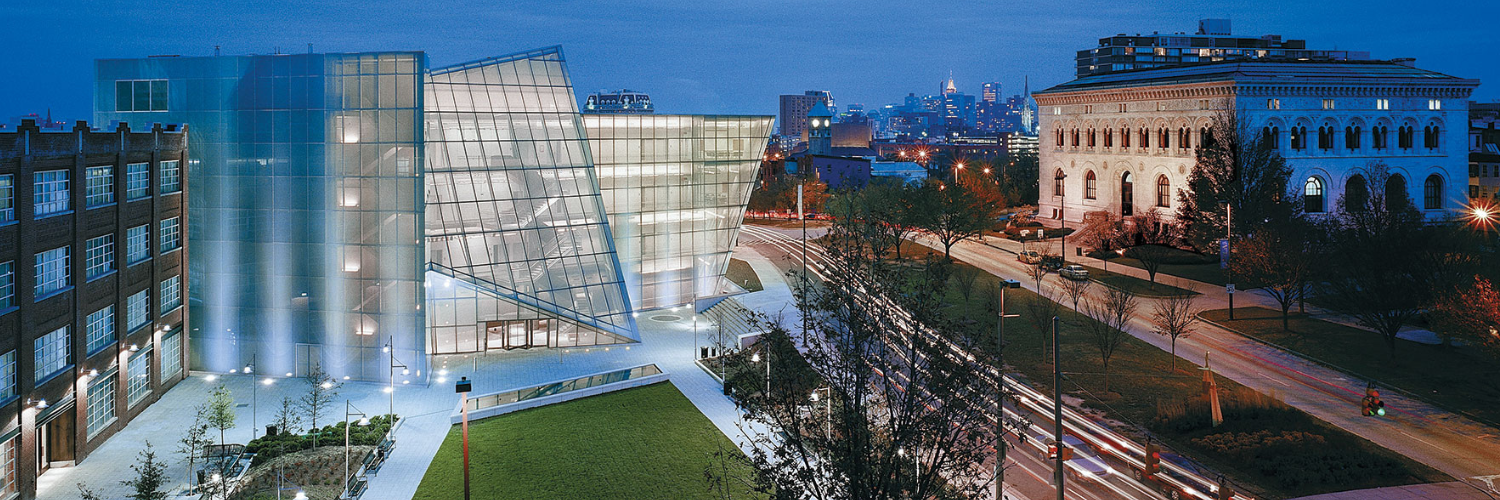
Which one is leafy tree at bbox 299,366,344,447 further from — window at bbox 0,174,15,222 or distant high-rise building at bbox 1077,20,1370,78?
distant high-rise building at bbox 1077,20,1370,78

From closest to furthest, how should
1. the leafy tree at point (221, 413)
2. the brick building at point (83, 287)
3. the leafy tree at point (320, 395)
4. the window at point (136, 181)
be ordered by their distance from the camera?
the brick building at point (83, 287)
the leafy tree at point (221, 413)
the leafy tree at point (320, 395)
the window at point (136, 181)

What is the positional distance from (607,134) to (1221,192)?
147 ft

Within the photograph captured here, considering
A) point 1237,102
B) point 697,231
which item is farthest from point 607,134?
point 1237,102

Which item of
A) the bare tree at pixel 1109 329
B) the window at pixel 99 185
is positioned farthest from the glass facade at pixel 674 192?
the window at pixel 99 185

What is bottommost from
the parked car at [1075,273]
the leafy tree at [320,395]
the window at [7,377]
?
the leafy tree at [320,395]

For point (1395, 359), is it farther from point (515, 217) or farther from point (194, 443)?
point (194, 443)

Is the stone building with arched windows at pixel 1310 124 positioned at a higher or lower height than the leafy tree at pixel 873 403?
higher

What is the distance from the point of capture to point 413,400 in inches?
1551

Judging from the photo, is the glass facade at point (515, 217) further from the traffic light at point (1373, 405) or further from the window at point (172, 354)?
the traffic light at point (1373, 405)

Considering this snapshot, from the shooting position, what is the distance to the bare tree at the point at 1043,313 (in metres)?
45.2

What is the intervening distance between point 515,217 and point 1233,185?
171 feet

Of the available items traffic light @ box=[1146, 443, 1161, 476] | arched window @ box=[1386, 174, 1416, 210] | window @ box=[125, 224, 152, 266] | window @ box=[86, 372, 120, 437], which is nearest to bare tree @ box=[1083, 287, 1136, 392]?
traffic light @ box=[1146, 443, 1161, 476]

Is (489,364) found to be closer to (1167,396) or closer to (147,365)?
(147,365)

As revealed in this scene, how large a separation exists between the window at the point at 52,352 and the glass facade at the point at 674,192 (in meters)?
28.2
